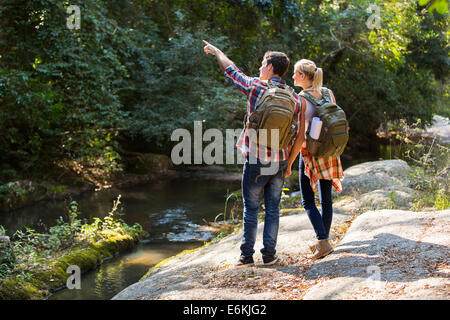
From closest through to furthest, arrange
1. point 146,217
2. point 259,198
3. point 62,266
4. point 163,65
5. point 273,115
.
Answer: point 273,115
point 259,198
point 62,266
point 146,217
point 163,65

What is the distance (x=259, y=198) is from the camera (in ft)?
14.0

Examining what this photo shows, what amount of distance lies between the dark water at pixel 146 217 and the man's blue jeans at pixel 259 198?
256 centimetres

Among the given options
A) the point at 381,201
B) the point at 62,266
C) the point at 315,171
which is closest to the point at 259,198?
the point at 315,171

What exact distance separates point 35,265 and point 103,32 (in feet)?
23.4

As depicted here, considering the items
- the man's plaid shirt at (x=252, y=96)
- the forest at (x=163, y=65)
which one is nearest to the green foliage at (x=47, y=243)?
the man's plaid shirt at (x=252, y=96)

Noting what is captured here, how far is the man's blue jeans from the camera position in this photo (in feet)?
13.8

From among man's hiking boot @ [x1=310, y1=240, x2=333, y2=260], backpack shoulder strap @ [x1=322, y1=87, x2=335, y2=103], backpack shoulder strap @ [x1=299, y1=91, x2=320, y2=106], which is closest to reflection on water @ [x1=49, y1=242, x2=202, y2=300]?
man's hiking boot @ [x1=310, y1=240, x2=333, y2=260]

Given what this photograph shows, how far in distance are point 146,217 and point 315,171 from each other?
681 cm

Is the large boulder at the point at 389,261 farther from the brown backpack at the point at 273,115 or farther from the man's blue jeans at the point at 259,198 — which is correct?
the brown backpack at the point at 273,115

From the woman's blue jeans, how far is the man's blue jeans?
0.32 m

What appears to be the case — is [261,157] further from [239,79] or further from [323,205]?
[323,205]

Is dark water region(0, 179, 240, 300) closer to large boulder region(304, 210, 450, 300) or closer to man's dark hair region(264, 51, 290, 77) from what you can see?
large boulder region(304, 210, 450, 300)

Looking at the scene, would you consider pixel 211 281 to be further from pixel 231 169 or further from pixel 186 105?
pixel 231 169

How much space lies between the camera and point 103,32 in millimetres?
11711
